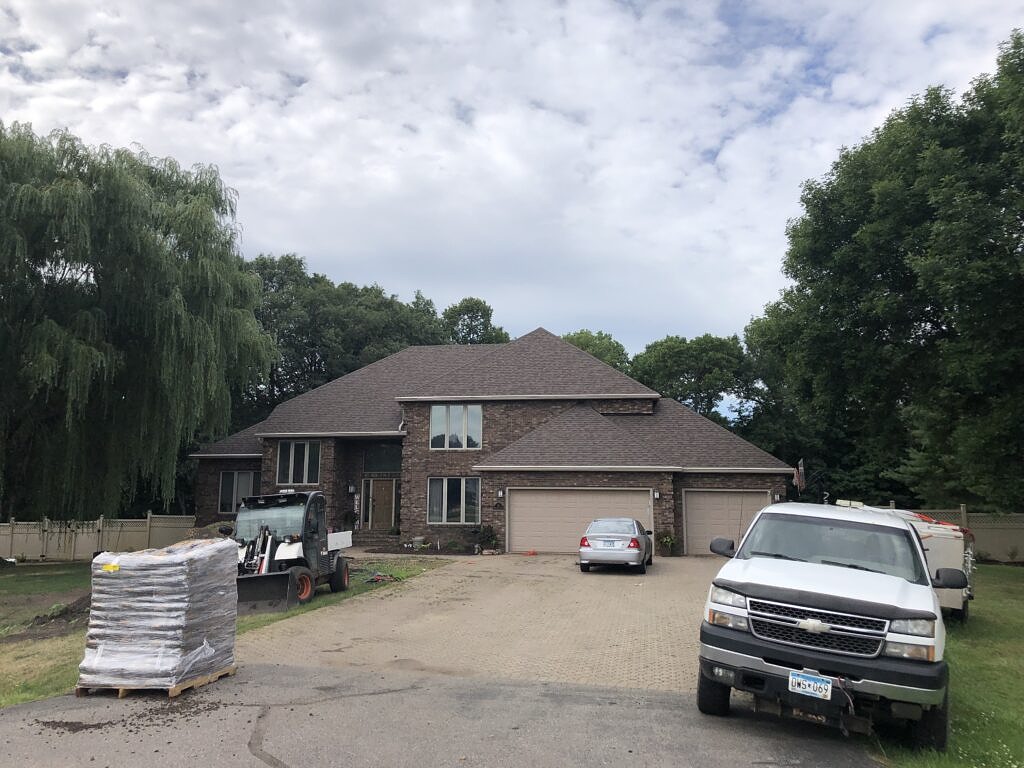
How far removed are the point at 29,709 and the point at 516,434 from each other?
19.7m

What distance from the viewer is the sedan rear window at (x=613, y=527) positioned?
17.8 m

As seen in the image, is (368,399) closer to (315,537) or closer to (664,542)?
(664,542)

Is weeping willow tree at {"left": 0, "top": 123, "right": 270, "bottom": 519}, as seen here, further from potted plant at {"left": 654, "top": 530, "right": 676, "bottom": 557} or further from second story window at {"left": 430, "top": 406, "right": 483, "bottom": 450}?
potted plant at {"left": 654, "top": 530, "right": 676, "bottom": 557}

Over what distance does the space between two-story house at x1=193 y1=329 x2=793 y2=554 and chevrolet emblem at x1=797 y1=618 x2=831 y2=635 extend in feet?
56.0

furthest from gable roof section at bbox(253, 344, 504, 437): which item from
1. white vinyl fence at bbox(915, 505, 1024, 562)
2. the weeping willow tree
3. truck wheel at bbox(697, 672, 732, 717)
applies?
truck wheel at bbox(697, 672, 732, 717)

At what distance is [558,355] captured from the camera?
91.4 ft

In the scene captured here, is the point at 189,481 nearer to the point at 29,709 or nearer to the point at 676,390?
the point at 676,390

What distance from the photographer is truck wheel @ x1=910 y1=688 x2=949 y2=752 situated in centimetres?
570

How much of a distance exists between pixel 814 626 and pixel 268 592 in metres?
9.26

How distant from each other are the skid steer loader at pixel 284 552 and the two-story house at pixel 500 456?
383 inches

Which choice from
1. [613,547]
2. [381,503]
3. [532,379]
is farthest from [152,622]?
[381,503]

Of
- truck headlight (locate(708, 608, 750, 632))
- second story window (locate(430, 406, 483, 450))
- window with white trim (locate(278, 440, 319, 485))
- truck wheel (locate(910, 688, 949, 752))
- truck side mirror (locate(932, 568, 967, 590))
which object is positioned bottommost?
truck wheel (locate(910, 688, 949, 752))

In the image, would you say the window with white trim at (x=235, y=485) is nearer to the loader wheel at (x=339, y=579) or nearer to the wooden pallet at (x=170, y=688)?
the loader wheel at (x=339, y=579)

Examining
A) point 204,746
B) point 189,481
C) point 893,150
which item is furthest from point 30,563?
point 893,150
